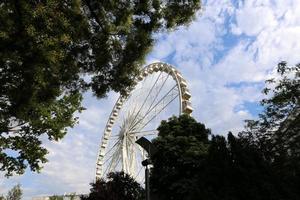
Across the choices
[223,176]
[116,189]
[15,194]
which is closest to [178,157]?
[116,189]

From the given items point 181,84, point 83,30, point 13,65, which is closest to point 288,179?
point 83,30

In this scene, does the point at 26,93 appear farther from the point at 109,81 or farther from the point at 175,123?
the point at 175,123

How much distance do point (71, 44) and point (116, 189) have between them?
14.1 m

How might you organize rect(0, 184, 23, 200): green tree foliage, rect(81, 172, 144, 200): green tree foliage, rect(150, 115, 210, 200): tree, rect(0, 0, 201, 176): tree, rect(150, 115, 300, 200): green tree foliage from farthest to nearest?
rect(0, 184, 23, 200): green tree foliage, rect(81, 172, 144, 200): green tree foliage, rect(150, 115, 210, 200): tree, rect(150, 115, 300, 200): green tree foliage, rect(0, 0, 201, 176): tree

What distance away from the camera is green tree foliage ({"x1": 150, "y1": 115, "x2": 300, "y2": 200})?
15.5 m

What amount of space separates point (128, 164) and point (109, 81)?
69.3 ft

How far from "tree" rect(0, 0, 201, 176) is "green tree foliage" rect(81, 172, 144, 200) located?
38.3 feet

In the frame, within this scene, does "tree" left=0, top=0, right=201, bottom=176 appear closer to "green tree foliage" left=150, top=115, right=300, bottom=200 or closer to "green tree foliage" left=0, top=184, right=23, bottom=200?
"green tree foliage" left=150, top=115, right=300, bottom=200

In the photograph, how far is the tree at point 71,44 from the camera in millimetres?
9444

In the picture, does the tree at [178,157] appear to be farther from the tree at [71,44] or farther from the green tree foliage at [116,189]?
the tree at [71,44]

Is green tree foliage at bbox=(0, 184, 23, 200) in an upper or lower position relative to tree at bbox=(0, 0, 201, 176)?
upper

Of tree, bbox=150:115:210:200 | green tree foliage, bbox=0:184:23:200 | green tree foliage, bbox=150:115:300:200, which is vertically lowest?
green tree foliage, bbox=150:115:300:200

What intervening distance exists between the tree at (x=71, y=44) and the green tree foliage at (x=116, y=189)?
11.7 metres

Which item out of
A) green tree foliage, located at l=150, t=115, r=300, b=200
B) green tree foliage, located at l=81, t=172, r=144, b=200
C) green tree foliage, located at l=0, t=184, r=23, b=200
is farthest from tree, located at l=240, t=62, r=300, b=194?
green tree foliage, located at l=0, t=184, r=23, b=200
